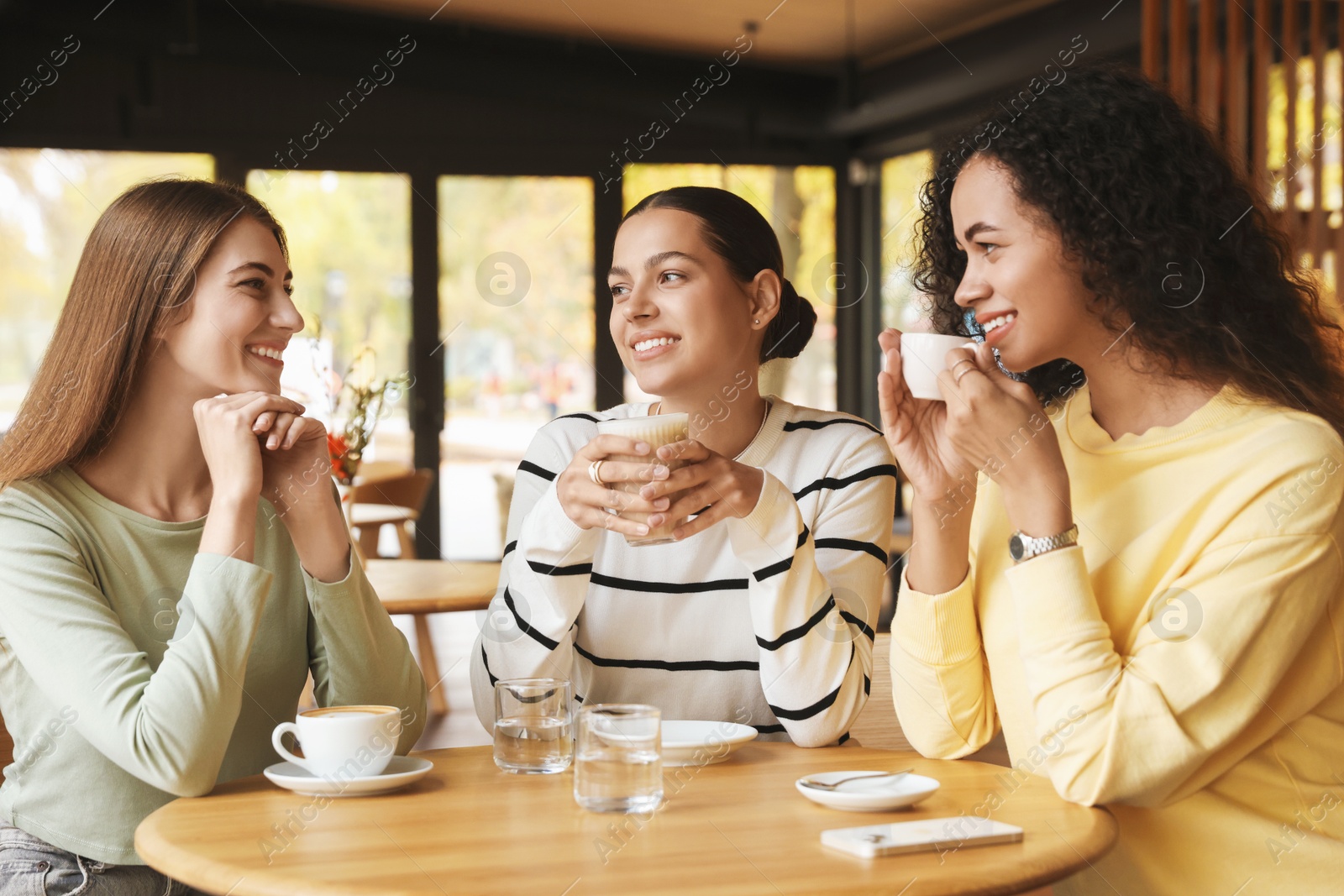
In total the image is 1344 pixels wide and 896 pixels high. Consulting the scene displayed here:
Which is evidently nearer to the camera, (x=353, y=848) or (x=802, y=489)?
(x=353, y=848)

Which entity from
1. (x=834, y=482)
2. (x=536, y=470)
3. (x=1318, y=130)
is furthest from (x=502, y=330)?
(x=834, y=482)

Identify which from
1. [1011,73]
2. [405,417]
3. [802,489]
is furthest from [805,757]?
[405,417]

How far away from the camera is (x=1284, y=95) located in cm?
535

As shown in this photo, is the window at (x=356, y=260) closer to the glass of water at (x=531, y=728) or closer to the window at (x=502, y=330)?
the window at (x=502, y=330)

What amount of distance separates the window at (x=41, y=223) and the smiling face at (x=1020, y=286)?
280 inches

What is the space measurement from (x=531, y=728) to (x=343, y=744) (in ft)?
0.68

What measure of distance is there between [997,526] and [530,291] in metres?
7.38

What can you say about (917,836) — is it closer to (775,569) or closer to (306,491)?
(775,569)

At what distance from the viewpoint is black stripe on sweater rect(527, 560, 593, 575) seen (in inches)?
67.1

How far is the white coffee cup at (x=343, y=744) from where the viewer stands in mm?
1337

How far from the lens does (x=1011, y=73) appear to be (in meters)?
7.14

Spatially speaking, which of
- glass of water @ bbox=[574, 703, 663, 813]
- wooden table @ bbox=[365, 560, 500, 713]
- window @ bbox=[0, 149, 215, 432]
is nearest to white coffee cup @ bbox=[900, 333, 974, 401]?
glass of water @ bbox=[574, 703, 663, 813]

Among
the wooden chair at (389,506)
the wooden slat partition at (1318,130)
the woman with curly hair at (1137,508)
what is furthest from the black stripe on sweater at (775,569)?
the wooden slat partition at (1318,130)

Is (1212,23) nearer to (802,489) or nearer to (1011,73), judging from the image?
(1011,73)
